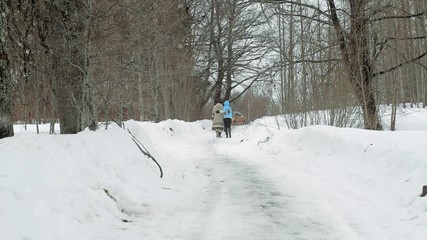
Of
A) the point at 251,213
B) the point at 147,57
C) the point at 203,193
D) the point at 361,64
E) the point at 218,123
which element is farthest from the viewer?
the point at 218,123

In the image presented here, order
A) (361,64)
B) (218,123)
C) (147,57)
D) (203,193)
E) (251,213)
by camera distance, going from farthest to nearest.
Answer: (218,123) < (147,57) < (361,64) < (203,193) < (251,213)

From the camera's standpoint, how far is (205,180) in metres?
8.03

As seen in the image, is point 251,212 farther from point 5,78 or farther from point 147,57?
point 147,57

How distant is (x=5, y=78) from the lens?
213 inches

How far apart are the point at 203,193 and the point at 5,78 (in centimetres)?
327

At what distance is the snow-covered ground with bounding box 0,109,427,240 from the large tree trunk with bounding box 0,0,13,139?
25cm

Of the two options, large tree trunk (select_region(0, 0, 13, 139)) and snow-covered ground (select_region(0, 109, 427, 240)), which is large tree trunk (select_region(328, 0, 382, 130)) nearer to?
snow-covered ground (select_region(0, 109, 427, 240))

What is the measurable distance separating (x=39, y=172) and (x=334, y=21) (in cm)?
1176

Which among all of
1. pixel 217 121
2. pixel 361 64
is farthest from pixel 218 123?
pixel 361 64

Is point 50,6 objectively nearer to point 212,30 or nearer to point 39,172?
point 39,172

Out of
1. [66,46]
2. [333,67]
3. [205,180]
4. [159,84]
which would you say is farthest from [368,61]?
[159,84]

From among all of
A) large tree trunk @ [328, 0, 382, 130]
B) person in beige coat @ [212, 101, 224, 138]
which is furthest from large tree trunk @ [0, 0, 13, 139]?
person in beige coat @ [212, 101, 224, 138]

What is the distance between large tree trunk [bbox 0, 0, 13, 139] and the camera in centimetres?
533

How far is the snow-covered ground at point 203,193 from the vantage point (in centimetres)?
431
